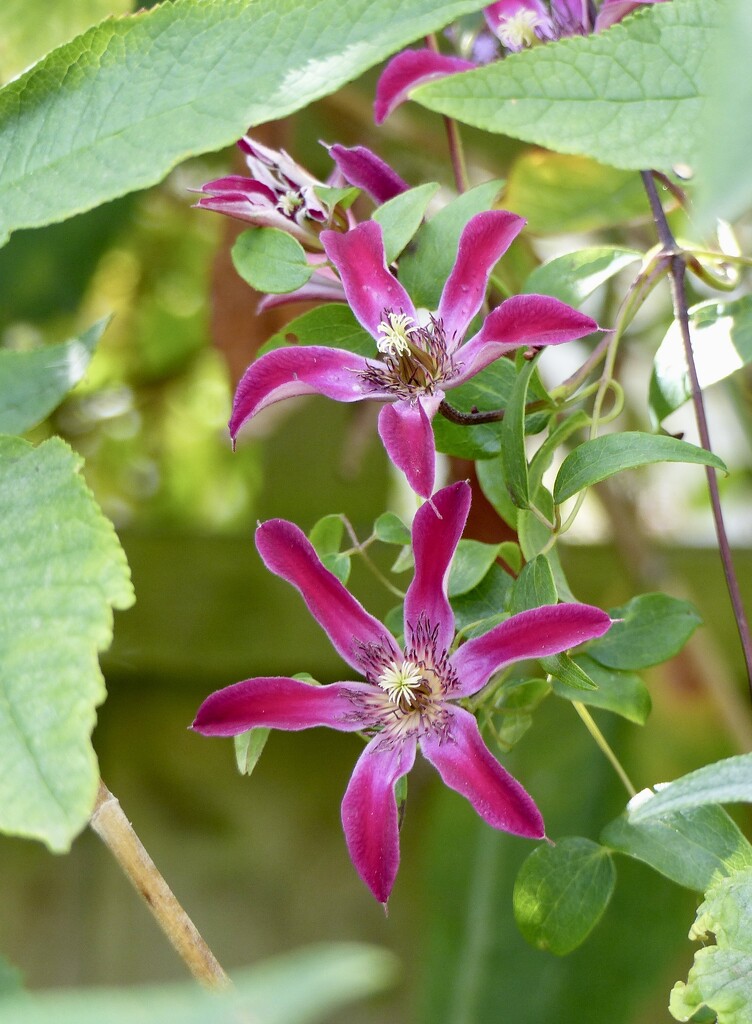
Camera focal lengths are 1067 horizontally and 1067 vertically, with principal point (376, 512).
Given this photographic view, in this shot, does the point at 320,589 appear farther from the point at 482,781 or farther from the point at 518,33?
the point at 518,33

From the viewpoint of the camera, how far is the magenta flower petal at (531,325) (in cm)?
25

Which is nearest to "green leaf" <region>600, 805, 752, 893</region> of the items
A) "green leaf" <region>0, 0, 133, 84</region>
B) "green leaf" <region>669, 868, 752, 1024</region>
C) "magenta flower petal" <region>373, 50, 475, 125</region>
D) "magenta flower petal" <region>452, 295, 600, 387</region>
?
"green leaf" <region>669, 868, 752, 1024</region>

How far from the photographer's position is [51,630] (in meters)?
0.21

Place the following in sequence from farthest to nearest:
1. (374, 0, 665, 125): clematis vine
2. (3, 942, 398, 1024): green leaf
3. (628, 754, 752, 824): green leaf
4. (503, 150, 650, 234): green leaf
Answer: (503, 150, 650, 234): green leaf
(374, 0, 665, 125): clematis vine
(628, 754, 752, 824): green leaf
(3, 942, 398, 1024): green leaf

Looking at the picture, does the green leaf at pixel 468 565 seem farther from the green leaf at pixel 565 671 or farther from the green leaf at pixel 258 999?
the green leaf at pixel 258 999

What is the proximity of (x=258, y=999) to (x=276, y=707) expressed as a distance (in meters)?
Result: 0.15

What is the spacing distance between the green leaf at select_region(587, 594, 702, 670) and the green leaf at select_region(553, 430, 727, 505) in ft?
0.20

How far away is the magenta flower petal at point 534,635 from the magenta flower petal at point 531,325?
63mm

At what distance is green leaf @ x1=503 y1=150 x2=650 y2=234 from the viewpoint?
44cm

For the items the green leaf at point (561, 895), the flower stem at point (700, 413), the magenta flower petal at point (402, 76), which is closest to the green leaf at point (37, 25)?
the magenta flower petal at point (402, 76)

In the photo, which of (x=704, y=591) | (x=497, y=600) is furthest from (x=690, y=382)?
(x=704, y=591)

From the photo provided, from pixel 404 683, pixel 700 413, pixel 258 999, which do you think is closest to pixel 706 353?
pixel 700 413

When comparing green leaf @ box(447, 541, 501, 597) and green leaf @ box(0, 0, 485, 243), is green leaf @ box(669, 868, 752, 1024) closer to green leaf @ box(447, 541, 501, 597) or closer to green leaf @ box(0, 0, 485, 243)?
green leaf @ box(447, 541, 501, 597)

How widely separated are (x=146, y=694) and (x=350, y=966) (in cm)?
67
